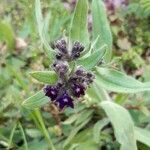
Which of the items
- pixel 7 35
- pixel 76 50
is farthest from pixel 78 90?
pixel 7 35

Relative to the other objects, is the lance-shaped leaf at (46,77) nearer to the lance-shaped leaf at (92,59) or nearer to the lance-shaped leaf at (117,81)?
the lance-shaped leaf at (92,59)

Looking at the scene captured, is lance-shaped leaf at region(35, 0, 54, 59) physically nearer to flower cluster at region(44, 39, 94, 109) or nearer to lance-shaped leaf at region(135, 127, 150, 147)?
flower cluster at region(44, 39, 94, 109)

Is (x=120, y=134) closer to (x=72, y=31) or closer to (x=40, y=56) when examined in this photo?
(x=72, y=31)

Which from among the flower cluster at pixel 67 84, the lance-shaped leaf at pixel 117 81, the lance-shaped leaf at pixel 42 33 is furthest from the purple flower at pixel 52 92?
the lance-shaped leaf at pixel 117 81

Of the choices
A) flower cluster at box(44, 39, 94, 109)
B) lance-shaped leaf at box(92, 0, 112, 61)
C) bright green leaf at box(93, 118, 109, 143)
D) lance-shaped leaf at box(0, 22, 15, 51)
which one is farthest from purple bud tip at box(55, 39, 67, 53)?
lance-shaped leaf at box(0, 22, 15, 51)

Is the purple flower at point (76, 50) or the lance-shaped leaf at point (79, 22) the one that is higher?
the lance-shaped leaf at point (79, 22)

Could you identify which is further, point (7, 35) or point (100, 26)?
point (7, 35)

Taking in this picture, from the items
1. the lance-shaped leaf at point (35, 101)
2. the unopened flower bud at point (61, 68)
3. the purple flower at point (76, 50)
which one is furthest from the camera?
the lance-shaped leaf at point (35, 101)

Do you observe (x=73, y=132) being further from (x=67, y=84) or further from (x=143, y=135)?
(x=67, y=84)
